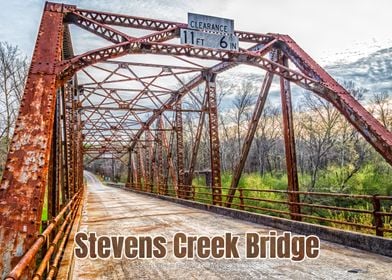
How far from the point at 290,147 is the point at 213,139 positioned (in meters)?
5.13

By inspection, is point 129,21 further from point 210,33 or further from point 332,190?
point 332,190

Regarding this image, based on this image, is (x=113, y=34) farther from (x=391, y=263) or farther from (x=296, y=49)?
(x=391, y=263)

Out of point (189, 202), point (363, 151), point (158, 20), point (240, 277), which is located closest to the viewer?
point (240, 277)

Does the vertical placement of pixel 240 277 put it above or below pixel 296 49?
below

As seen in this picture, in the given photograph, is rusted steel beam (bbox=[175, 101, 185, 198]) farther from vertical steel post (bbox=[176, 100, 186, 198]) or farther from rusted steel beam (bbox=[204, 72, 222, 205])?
rusted steel beam (bbox=[204, 72, 222, 205])

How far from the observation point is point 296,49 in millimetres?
10617

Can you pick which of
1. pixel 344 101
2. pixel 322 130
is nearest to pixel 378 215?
pixel 344 101

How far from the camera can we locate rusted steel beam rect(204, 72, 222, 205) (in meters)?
14.5

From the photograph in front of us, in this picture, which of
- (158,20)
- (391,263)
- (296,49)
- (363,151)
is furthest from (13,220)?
(363,151)

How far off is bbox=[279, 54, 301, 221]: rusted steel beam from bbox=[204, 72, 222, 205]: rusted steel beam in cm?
453

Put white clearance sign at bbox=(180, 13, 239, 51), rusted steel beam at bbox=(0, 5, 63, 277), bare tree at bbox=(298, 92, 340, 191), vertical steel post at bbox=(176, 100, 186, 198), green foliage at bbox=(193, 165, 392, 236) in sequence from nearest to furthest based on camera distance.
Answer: rusted steel beam at bbox=(0, 5, 63, 277) < white clearance sign at bbox=(180, 13, 239, 51) < green foliage at bbox=(193, 165, 392, 236) < vertical steel post at bbox=(176, 100, 186, 198) < bare tree at bbox=(298, 92, 340, 191)

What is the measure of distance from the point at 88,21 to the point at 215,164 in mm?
8056

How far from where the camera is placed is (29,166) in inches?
174

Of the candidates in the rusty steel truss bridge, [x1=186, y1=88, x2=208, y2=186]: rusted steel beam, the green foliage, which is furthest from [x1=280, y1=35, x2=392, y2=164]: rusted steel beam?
the green foliage
